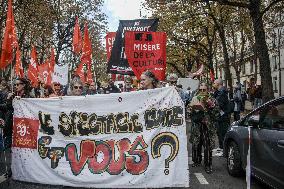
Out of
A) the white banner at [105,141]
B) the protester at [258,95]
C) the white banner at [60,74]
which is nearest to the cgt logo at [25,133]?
the white banner at [105,141]

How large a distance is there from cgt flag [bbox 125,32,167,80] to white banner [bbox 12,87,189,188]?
3.10 m

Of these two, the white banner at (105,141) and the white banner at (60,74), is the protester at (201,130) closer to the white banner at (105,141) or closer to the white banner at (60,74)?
the white banner at (105,141)

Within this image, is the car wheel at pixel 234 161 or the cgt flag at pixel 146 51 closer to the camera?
the car wheel at pixel 234 161

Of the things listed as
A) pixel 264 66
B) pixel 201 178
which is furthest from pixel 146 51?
pixel 264 66

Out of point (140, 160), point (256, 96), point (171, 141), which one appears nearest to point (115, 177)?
point (140, 160)

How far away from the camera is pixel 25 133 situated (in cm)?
780

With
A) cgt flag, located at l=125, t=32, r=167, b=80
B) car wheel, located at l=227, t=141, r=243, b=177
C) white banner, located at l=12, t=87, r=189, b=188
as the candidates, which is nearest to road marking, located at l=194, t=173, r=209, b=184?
car wheel, located at l=227, t=141, r=243, b=177

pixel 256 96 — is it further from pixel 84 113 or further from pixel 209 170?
pixel 84 113

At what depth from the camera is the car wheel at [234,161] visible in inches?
325

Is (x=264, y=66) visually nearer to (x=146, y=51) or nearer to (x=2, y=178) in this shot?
(x=146, y=51)

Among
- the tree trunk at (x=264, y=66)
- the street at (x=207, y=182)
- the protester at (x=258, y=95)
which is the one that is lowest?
the street at (x=207, y=182)

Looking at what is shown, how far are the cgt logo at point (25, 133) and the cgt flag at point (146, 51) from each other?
3.24m

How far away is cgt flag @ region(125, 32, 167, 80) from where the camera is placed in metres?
10.5

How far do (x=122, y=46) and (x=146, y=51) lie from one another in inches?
34.7
